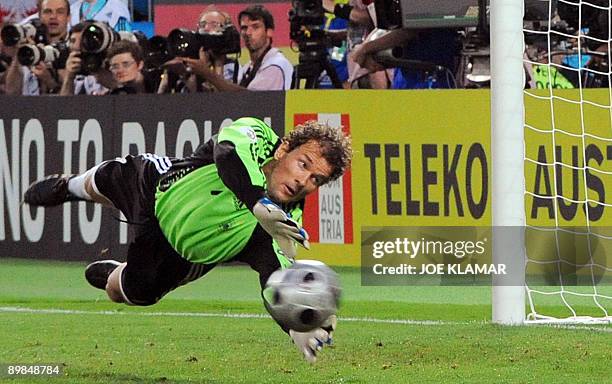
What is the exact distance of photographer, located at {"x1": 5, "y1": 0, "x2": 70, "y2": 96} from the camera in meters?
15.6

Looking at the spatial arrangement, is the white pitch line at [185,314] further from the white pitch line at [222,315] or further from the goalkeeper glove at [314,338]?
the goalkeeper glove at [314,338]

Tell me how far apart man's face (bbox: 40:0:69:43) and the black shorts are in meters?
8.35

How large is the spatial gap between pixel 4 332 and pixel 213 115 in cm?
484

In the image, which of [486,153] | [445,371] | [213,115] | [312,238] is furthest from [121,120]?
[445,371]

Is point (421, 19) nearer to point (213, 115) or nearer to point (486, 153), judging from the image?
point (486, 153)

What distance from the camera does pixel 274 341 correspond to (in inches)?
347

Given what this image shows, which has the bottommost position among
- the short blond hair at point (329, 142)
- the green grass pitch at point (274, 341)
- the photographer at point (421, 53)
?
the green grass pitch at point (274, 341)

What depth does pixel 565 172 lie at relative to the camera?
483 inches

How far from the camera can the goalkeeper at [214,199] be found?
20.2 feet

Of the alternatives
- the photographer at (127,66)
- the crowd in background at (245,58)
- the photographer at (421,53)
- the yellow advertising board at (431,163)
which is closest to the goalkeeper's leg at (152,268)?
the yellow advertising board at (431,163)

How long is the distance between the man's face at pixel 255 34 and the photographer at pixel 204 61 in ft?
0.95

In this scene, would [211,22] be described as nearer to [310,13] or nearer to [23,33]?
[310,13]

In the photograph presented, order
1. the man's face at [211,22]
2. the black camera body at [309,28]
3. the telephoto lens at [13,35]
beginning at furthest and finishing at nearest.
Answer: the telephoto lens at [13,35] → the man's face at [211,22] → the black camera body at [309,28]

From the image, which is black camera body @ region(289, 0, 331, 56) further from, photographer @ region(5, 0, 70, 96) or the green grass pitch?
photographer @ region(5, 0, 70, 96)
